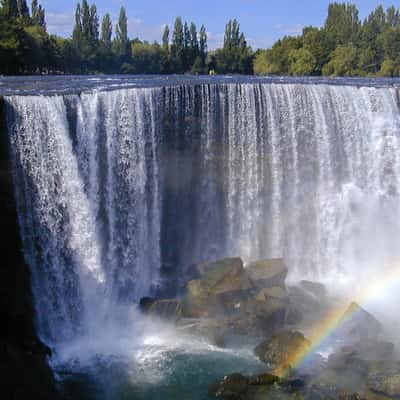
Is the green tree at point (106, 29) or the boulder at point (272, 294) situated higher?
the green tree at point (106, 29)

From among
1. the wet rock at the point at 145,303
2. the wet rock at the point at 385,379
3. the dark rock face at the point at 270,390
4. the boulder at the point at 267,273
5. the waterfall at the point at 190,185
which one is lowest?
the dark rock face at the point at 270,390

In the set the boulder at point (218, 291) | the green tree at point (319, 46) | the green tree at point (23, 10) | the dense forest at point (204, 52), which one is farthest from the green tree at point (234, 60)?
the boulder at point (218, 291)

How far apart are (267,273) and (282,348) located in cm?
277

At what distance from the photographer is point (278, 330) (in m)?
13.0

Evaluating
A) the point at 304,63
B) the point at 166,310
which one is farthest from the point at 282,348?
the point at 304,63

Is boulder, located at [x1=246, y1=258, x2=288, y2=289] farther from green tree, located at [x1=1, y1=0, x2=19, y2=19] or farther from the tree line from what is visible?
the tree line

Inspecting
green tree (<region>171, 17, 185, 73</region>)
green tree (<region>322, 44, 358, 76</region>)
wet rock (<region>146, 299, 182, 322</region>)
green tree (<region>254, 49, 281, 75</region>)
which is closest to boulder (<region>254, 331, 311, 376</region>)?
wet rock (<region>146, 299, 182, 322</region>)

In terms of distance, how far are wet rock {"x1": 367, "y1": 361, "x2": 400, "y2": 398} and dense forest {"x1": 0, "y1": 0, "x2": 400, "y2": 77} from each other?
1186 inches

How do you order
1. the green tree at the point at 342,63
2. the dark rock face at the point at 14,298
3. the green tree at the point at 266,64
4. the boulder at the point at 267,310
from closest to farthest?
the dark rock face at the point at 14,298, the boulder at the point at 267,310, the green tree at the point at 342,63, the green tree at the point at 266,64

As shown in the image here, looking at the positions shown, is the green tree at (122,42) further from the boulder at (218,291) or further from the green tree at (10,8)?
the boulder at (218,291)

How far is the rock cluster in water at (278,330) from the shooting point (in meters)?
10.4

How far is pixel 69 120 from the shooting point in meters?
13.1

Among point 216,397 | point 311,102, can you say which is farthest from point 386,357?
point 311,102

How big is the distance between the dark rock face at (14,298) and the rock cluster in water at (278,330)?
288 cm
